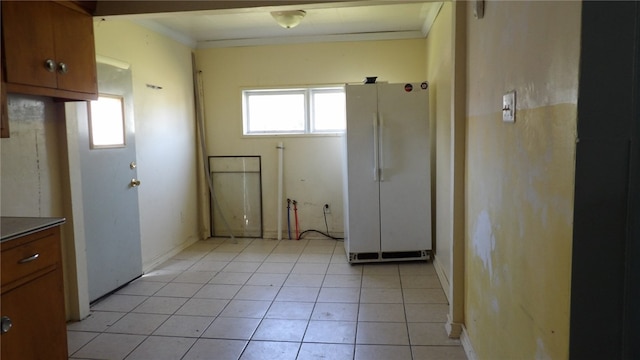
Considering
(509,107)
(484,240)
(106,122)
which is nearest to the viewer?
(509,107)

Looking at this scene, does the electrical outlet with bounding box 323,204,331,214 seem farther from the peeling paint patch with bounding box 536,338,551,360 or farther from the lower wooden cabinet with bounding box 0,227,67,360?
the peeling paint patch with bounding box 536,338,551,360

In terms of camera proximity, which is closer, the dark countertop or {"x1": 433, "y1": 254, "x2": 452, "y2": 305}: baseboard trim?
the dark countertop

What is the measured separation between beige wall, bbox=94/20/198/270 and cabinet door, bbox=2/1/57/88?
39.3 inches

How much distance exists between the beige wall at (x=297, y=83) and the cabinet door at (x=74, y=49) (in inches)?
93.9

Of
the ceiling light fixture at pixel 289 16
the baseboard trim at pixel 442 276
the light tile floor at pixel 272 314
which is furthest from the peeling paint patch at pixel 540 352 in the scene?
the ceiling light fixture at pixel 289 16

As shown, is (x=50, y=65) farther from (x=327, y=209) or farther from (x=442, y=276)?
(x=327, y=209)

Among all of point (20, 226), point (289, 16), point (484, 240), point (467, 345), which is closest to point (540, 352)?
point (484, 240)

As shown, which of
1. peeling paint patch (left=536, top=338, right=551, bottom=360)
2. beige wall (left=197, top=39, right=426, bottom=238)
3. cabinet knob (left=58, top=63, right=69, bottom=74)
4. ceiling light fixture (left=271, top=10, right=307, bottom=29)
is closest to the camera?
peeling paint patch (left=536, top=338, right=551, bottom=360)

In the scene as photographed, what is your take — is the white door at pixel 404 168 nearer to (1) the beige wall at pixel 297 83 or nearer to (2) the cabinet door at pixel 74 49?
(1) the beige wall at pixel 297 83

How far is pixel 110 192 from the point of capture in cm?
337

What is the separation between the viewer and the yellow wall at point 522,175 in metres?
1.13

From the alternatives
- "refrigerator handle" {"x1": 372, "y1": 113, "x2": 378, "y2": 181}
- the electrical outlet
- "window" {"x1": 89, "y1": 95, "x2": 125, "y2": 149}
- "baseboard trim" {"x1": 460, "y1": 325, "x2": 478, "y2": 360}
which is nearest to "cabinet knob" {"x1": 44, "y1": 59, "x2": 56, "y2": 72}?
"window" {"x1": 89, "y1": 95, "x2": 125, "y2": 149}

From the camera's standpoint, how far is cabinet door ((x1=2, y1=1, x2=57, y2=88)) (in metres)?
2.09

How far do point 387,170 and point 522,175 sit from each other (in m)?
2.52
